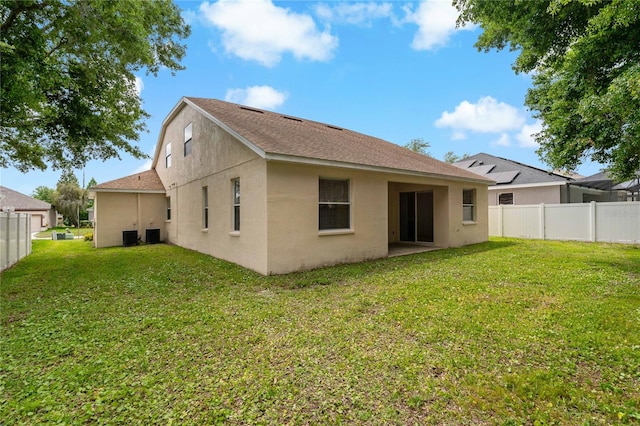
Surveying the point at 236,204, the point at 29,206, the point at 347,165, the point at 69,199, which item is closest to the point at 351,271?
the point at 347,165

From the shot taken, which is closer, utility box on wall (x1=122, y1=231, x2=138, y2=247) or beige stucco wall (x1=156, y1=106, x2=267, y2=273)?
beige stucco wall (x1=156, y1=106, x2=267, y2=273)

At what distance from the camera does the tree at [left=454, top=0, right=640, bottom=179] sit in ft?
18.9

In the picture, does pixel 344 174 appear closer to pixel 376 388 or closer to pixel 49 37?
pixel 376 388

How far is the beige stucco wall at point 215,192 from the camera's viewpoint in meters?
7.67

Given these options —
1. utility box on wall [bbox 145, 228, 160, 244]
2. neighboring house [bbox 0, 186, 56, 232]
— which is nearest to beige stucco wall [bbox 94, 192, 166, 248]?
utility box on wall [bbox 145, 228, 160, 244]

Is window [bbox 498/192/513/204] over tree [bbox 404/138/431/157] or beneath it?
beneath

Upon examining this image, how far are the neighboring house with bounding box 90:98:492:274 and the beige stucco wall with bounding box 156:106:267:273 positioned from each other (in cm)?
3

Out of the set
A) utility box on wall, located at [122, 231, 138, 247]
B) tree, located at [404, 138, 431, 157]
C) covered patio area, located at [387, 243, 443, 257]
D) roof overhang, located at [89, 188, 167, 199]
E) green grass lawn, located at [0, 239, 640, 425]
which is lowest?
green grass lawn, located at [0, 239, 640, 425]

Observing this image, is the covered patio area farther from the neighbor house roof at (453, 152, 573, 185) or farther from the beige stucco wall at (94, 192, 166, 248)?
the beige stucco wall at (94, 192, 166, 248)

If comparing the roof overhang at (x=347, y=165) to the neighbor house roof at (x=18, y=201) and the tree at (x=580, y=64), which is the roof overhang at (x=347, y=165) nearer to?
the tree at (x=580, y=64)

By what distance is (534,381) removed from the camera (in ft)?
9.36

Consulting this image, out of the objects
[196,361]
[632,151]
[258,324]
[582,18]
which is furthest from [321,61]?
[196,361]

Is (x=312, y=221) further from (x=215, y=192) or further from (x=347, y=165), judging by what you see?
(x=215, y=192)

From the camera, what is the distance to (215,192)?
10109 mm
